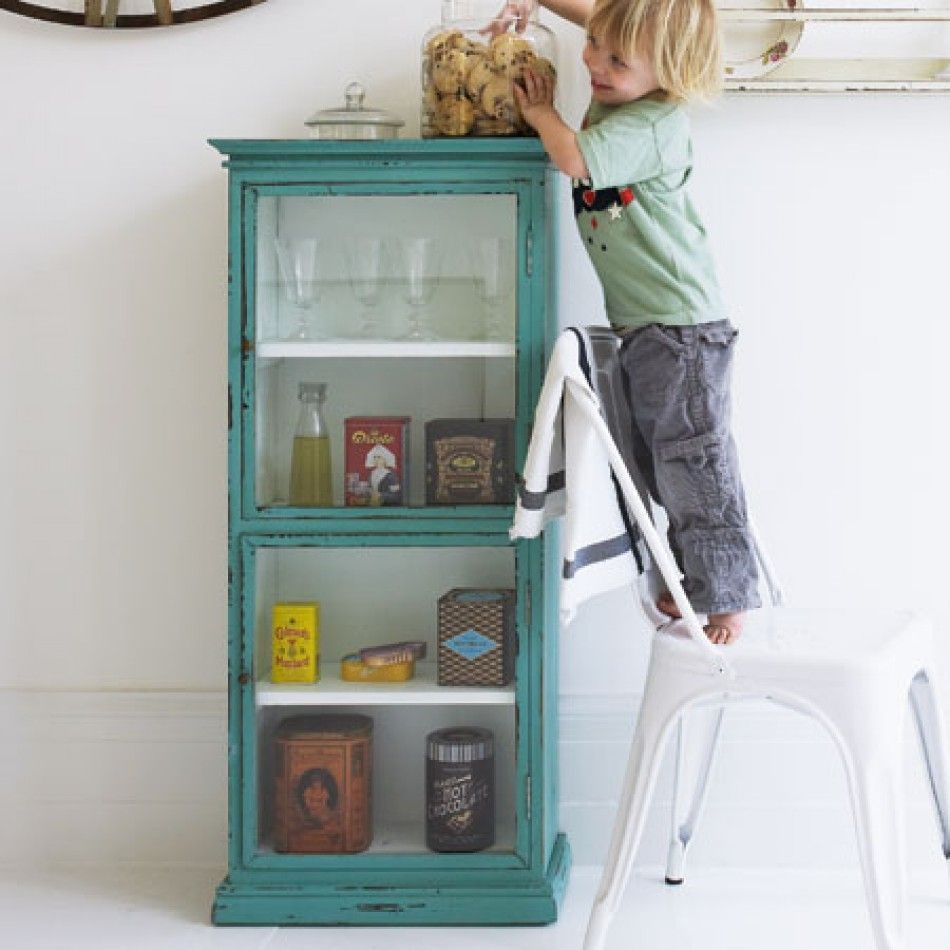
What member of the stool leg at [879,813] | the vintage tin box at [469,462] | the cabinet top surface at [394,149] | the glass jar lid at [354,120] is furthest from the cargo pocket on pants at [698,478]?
the glass jar lid at [354,120]

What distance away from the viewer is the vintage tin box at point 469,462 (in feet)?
8.66

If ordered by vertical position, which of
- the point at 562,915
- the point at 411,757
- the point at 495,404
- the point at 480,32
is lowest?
the point at 562,915

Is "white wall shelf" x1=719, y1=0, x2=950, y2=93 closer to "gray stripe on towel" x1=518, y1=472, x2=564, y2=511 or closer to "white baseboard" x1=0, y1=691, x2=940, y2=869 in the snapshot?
"gray stripe on towel" x1=518, y1=472, x2=564, y2=511

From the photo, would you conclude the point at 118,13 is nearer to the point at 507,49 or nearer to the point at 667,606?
the point at 507,49

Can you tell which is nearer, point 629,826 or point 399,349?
point 629,826

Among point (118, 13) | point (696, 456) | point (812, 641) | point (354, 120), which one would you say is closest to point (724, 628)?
point (812, 641)

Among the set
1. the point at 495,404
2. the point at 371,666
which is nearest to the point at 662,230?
the point at 495,404

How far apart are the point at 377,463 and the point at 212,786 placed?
724mm

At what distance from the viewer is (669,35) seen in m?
2.45

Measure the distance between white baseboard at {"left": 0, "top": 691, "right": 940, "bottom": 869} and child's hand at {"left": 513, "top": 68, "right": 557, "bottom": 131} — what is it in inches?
40.4

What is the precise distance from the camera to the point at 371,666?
270 centimetres

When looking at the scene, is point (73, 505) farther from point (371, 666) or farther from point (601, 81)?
point (601, 81)

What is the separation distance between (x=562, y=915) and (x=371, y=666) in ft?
1.65

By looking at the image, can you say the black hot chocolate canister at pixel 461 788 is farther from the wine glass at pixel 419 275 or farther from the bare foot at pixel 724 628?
the wine glass at pixel 419 275
